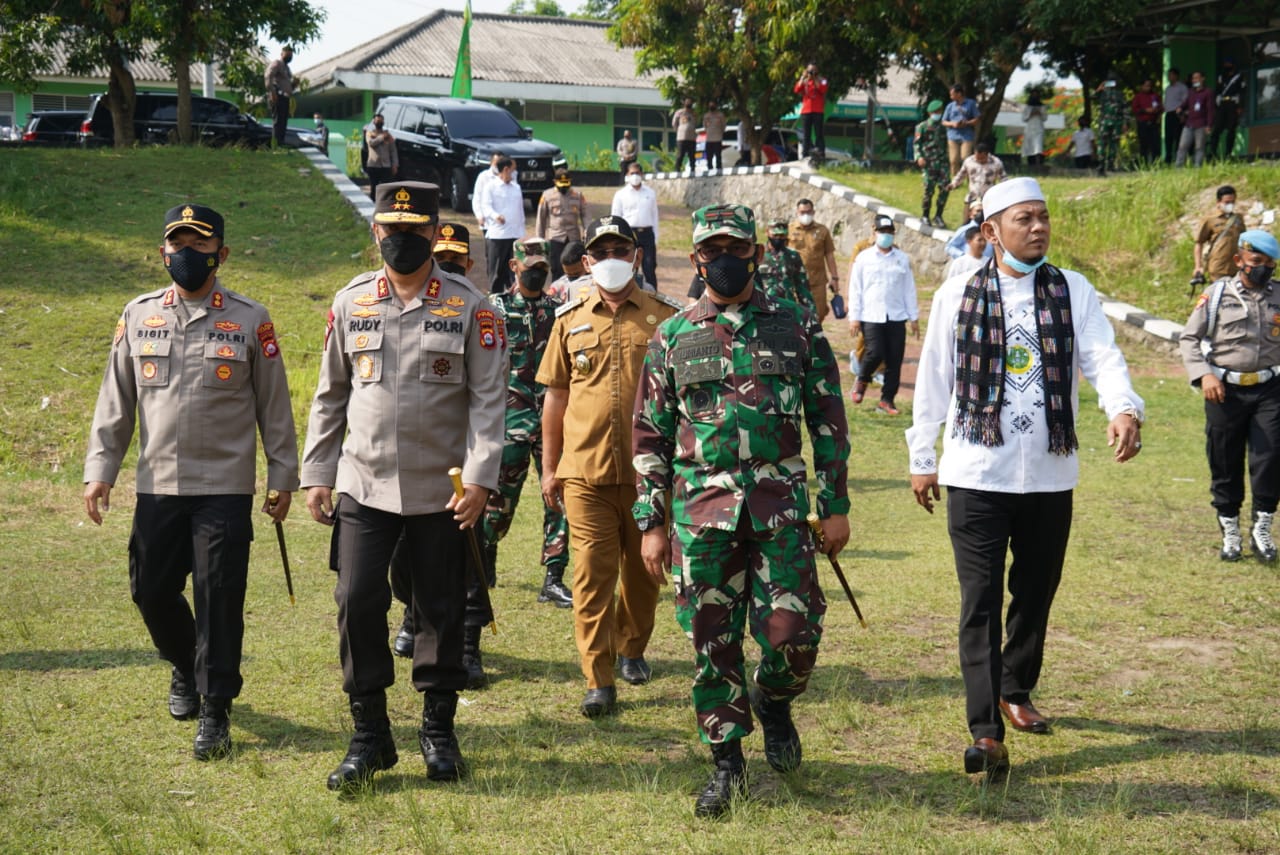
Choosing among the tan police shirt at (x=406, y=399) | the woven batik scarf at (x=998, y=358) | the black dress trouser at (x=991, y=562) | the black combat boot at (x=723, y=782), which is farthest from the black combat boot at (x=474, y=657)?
the woven batik scarf at (x=998, y=358)

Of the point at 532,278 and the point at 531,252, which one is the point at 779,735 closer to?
the point at 532,278

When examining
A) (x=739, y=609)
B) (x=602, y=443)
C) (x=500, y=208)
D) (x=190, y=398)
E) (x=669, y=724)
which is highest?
(x=500, y=208)

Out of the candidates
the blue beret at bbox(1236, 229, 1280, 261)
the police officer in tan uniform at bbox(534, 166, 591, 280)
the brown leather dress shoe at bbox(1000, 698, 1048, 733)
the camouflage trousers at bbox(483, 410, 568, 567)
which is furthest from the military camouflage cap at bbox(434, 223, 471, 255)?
the police officer in tan uniform at bbox(534, 166, 591, 280)

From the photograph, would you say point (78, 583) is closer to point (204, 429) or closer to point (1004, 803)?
point (204, 429)

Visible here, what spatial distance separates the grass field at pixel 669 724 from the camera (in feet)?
14.9

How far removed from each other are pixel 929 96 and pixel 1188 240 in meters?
13.1

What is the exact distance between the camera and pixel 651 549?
5094mm

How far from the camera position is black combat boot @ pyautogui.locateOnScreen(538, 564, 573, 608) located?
791cm

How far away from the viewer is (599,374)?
241 inches

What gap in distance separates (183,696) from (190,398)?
134cm

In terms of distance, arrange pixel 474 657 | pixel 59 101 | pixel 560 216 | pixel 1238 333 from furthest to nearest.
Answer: pixel 59 101 < pixel 560 216 < pixel 1238 333 < pixel 474 657

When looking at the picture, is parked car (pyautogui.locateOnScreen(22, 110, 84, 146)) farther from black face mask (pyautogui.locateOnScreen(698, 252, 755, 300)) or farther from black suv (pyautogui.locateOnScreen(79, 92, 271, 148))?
black face mask (pyautogui.locateOnScreen(698, 252, 755, 300))

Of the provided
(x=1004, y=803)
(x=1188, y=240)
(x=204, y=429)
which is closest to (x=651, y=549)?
(x=1004, y=803)

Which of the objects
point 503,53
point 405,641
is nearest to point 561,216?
point 405,641
